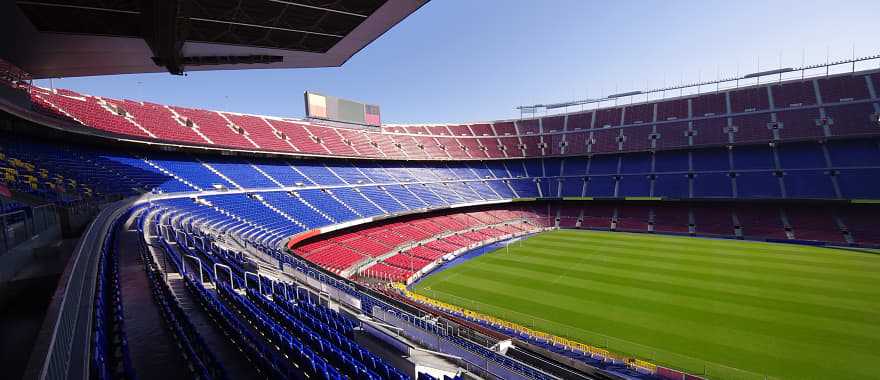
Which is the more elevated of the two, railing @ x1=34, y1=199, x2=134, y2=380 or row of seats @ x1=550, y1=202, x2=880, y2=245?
railing @ x1=34, y1=199, x2=134, y2=380

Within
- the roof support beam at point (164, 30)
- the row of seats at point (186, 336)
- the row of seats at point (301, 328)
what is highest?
the roof support beam at point (164, 30)

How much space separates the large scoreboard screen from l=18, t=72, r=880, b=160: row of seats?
52.9 inches

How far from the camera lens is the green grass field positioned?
1355 centimetres

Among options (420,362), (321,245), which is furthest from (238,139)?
(420,362)

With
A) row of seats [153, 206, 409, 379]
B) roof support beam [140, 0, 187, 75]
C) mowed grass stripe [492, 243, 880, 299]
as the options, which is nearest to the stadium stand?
row of seats [153, 206, 409, 379]

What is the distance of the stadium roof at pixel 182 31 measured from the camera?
9.38m

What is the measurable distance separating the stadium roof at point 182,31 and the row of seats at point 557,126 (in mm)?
10498

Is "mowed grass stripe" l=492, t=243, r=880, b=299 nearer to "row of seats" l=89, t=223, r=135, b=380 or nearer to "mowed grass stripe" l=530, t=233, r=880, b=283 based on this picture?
"mowed grass stripe" l=530, t=233, r=880, b=283

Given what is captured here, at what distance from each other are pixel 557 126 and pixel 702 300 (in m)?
38.7

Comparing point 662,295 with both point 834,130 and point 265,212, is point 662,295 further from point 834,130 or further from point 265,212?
point 834,130

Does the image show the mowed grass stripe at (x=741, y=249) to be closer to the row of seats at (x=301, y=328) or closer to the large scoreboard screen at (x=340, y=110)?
the large scoreboard screen at (x=340, y=110)

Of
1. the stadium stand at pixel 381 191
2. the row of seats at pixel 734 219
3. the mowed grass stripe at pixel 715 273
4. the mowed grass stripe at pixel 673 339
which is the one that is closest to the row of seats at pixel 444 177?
the stadium stand at pixel 381 191

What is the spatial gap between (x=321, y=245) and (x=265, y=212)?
4.77 meters

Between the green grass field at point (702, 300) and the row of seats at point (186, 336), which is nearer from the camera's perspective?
the row of seats at point (186, 336)
